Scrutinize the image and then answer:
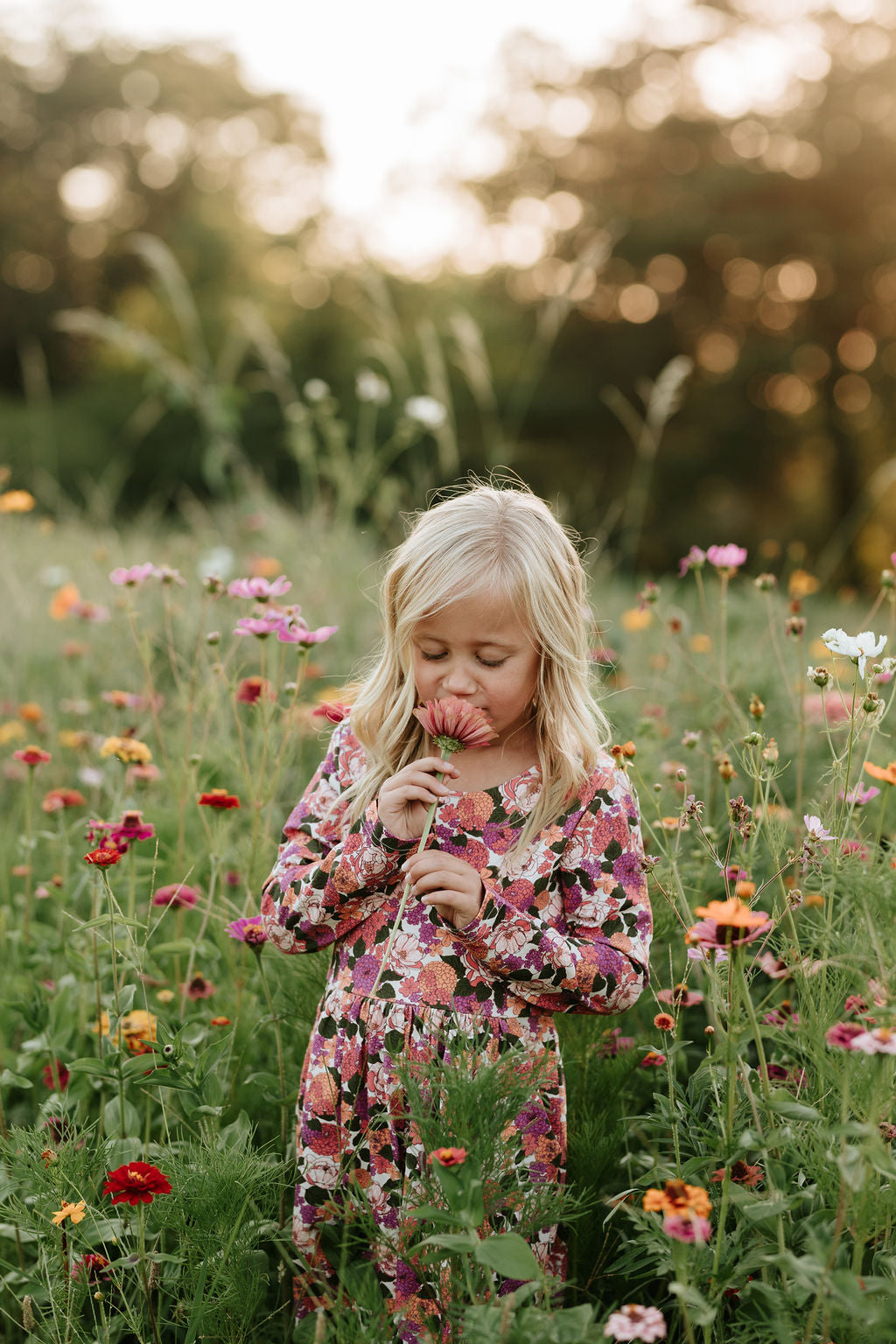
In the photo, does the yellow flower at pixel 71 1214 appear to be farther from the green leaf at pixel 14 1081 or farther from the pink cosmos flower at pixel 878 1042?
the pink cosmos flower at pixel 878 1042

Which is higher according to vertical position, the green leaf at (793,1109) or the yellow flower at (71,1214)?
the green leaf at (793,1109)

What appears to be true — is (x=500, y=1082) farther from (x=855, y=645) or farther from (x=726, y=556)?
(x=726, y=556)

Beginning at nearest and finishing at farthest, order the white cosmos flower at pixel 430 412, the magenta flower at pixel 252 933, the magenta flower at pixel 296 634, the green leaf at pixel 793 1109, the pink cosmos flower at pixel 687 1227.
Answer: the pink cosmos flower at pixel 687 1227 → the green leaf at pixel 793 1109 → the magenta flower at pixel 252 933 → the magenta flower at pixel 296 634 → the white cosmos flower at pixel 430 412

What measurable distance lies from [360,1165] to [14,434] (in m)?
16.7

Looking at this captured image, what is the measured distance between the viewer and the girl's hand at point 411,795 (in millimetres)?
1381

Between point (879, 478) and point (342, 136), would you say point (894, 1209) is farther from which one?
point (342, 136)

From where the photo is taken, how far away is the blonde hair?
4.92 ft

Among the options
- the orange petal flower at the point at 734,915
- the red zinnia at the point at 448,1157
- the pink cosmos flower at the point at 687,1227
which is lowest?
the pink cosmos flower at the point at 687,1227

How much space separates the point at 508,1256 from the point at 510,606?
0.79 metres

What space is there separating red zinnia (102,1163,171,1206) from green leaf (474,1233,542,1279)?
0.45 m

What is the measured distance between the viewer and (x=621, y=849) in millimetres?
1525

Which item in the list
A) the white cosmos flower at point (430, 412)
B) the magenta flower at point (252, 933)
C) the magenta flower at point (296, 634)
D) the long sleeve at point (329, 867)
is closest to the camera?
the long sleeve at point (329, 867)


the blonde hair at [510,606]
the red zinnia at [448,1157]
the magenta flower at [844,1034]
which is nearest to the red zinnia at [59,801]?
the blonde hair at [510,606]

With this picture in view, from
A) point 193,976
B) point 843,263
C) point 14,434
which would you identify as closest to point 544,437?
point 843,263
